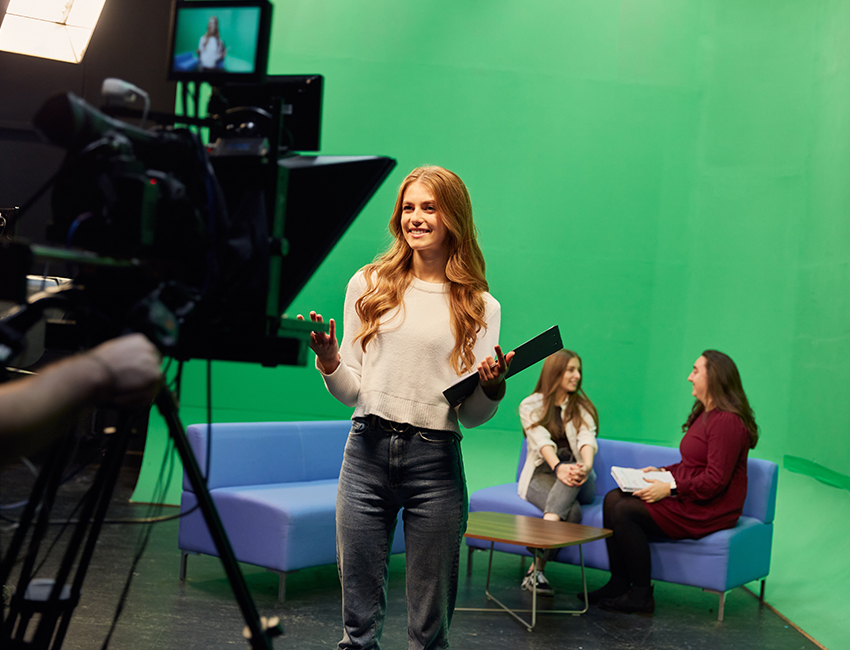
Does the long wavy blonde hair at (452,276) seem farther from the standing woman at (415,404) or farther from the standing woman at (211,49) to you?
the standing woman at (211,49)

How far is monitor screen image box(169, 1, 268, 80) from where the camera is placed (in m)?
1.23

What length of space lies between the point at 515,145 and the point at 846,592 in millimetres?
3438

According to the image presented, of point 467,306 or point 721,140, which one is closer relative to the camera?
point 467,306

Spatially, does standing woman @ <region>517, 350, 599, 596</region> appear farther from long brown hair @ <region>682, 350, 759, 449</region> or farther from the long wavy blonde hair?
the long wavy blonde hair

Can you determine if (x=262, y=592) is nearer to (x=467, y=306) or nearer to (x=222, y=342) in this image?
(x=467, y=306)

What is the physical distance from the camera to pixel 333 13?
18.5ft

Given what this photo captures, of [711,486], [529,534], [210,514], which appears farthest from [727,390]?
[210,514]

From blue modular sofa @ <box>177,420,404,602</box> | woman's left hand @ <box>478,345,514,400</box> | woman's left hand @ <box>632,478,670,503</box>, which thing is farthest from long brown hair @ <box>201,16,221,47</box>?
woman's left hand @ <box>632,478,670,503</box>

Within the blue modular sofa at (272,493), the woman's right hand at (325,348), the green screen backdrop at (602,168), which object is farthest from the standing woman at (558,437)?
the woman's right hand at (325,348)

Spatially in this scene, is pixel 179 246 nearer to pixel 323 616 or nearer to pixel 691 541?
pixel 323 616

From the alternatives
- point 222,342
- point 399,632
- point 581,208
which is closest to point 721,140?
point 581,208

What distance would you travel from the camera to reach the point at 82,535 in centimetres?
119

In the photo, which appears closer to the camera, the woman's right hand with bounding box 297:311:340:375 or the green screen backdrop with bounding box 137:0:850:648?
the woman's right hand with bounding box 297:311:340:375

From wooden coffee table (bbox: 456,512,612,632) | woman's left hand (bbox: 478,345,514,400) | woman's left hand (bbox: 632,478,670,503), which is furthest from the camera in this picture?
woman's left hand (bbox: 632,478,670,503)
